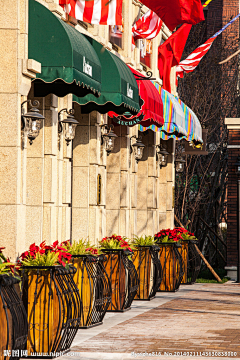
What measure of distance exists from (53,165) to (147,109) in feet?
12.8

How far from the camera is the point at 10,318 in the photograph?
23.3ft

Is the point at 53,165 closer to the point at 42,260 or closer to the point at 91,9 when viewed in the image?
the point at 42,260

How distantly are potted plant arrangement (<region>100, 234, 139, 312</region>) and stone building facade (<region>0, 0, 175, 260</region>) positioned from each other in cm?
45

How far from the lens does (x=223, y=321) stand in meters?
11.9

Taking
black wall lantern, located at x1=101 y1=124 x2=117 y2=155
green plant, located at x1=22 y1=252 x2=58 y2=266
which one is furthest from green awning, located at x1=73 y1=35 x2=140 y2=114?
green plant, located at x1=22 y1=252 x2=58 y2=266

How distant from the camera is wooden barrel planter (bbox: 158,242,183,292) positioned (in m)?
17.0

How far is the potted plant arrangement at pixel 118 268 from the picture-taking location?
12.8 meters

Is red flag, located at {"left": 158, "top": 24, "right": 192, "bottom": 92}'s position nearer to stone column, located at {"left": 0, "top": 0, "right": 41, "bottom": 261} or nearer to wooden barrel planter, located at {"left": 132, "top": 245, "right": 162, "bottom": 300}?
wooden barrel planter, located at {"left": 132, "top": 245, "right": 162, "bottom": 300}

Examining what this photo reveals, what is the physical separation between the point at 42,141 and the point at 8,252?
2300 mm

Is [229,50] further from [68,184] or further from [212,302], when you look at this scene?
[68,184]

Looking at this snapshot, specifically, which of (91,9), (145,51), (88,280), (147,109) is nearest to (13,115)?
(91,9)

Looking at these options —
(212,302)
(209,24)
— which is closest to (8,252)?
(212,302)

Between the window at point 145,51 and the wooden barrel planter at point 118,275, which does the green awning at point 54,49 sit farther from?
the window at point 145,51

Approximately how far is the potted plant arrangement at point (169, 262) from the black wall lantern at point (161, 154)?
2.90m
